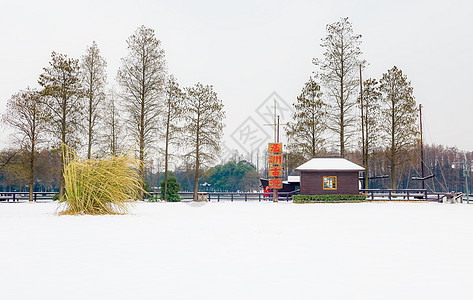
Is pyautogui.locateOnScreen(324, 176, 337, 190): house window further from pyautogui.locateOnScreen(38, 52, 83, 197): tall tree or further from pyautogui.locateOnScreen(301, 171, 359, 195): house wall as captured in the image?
pyautogui.locateOnScreen(38, 52, 83, 197): tall tree

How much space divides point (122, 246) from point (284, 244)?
11.6 feet

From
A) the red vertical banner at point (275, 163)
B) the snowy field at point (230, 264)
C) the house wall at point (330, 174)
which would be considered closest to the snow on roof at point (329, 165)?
the house wall at point (330, 174)

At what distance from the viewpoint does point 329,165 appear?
30.7 m

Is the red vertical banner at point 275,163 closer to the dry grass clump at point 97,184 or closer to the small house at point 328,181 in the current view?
the small house at point 328,181

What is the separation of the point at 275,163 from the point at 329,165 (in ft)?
13.9

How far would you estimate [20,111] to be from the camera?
3011cm

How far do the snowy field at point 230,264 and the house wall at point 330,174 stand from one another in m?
19.5

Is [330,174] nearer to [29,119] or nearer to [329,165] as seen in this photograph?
[329,165]

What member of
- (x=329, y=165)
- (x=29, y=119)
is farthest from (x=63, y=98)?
(x=329, y=165)

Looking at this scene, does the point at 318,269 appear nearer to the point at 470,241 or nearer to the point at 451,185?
the point at 470,241

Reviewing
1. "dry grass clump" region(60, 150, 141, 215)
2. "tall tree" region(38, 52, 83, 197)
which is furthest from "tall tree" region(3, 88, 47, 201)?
"dry grass clump" region(60, 150, 141, 215)

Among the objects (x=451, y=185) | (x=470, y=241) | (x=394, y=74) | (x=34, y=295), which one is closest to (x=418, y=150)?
(x=394, y=74)

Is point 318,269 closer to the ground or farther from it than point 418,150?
closer to the ground

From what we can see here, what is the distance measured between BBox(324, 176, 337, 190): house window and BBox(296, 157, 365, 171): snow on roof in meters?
0.88
